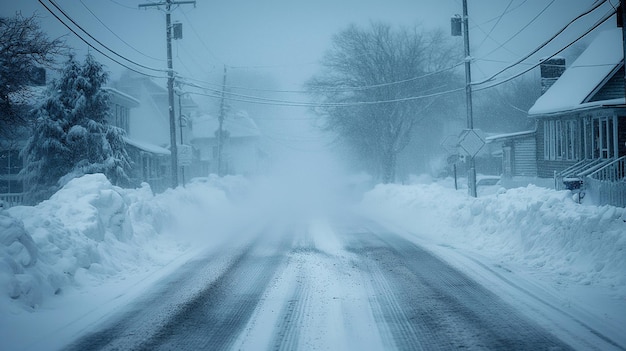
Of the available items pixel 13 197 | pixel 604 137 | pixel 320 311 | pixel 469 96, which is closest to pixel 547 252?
pixel 320 311

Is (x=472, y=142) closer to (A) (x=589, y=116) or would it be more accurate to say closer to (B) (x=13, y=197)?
(A) (x=589, y=116)

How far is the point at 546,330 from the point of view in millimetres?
6332

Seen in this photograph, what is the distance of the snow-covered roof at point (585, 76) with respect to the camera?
26.7 metres

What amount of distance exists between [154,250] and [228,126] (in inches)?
2455

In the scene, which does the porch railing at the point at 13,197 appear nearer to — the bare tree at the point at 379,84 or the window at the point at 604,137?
the bare tree at the point at 379,84

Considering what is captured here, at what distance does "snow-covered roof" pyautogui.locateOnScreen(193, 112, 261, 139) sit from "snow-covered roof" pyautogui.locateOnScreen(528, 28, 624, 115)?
47.0 metres

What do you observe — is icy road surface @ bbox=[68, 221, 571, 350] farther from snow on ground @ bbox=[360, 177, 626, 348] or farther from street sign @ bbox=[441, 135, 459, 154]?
street sign @ bbox=[441, 135, 459, 154]

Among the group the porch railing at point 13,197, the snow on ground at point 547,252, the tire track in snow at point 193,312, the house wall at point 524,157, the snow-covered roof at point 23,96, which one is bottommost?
the tire track in snow at point 193,312

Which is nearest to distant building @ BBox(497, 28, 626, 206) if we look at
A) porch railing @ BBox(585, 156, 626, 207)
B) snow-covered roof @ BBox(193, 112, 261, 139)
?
porch railing @ BBox(585, 156, 626, 207)

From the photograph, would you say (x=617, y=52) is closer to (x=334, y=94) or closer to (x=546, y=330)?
(x=334, y=94)

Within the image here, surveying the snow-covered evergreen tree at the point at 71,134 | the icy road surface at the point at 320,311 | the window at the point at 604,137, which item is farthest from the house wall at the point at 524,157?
the icy road surface at the point at 320,311

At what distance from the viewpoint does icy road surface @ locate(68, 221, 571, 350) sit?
20.0ft

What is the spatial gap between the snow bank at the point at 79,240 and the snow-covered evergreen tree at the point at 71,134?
7.71 m

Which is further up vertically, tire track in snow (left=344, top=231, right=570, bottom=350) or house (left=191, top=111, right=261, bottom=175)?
house (left=191, top=111, right=261, bottom=175)
